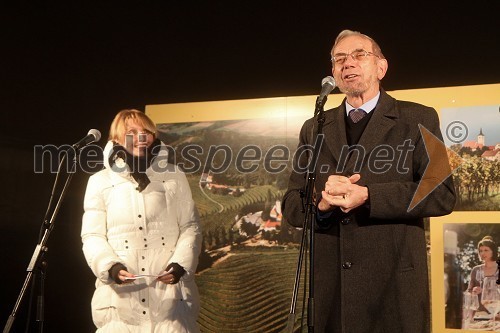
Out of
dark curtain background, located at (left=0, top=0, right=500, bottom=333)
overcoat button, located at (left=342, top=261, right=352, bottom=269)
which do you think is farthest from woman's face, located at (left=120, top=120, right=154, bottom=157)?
overcoat button, located at (left=342, top=261, right=352, bottom=269)

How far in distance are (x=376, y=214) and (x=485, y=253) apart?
1.87 metres

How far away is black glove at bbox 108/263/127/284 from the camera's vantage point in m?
3.78

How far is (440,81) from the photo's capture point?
13.8 feet

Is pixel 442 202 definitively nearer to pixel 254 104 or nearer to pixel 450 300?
pixel 450 300

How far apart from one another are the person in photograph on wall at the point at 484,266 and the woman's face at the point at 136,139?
7.03 ft

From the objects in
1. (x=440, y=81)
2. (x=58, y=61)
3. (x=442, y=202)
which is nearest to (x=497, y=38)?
(x=440, y=81)

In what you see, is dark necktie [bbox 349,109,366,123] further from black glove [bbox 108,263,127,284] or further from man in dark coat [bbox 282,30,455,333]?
black glove [bbox 108,263,127,284]

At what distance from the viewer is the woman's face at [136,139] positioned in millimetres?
4098

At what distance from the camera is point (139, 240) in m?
3.95

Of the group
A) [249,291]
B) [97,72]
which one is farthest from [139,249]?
[97,72]

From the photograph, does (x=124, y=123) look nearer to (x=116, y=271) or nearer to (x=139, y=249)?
(x=139, y=249)

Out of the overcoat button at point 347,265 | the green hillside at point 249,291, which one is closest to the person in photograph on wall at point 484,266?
the green hillside at point 249,291

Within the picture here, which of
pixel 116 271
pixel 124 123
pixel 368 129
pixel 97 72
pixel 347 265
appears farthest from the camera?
pixel 97 72

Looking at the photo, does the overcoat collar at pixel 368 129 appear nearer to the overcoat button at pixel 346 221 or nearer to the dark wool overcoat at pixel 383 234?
the dark wool overcoat at pixel 383 234
